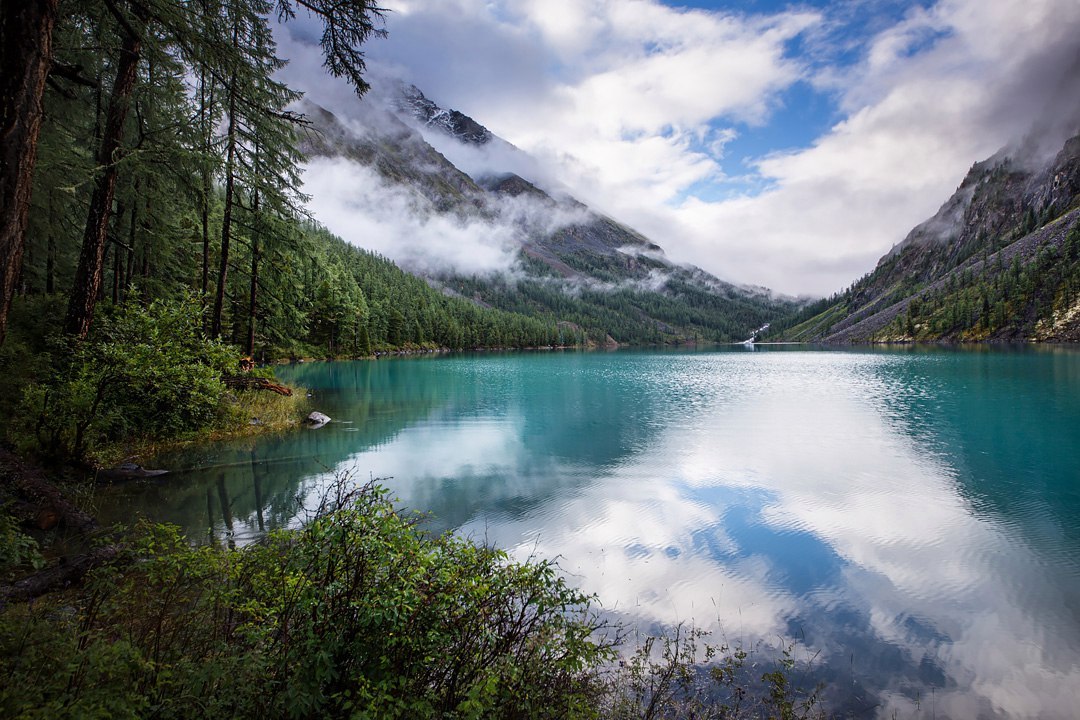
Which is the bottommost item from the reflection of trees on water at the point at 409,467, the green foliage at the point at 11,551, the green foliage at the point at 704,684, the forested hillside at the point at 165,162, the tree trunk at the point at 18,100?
the green foliage at the point at 704,684

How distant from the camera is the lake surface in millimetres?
7613

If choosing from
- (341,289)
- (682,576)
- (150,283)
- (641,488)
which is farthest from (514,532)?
(341,289)

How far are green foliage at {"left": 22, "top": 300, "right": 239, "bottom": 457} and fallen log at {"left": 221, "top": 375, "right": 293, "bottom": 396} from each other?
3417 mm

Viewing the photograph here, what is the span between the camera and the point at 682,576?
31.8 feet

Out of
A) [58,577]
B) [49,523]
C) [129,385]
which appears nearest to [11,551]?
[58,577]

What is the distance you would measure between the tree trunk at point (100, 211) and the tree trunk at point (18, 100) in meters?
10.5

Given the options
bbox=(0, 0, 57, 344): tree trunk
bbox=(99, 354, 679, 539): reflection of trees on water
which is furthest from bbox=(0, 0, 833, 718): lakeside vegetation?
bbox=(99, 354, 679, 539): reflection of trees on water

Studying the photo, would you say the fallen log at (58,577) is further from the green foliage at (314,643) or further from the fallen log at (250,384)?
the fallen log at (250,384)

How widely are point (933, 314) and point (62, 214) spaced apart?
673 ft

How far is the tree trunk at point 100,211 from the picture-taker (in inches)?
492

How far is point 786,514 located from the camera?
13625 millimetres

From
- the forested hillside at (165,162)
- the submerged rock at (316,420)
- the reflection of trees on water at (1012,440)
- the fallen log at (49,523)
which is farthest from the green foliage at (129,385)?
the reflection of trees on water at (1012,440)

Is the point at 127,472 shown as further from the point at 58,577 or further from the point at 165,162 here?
the point at 58,577

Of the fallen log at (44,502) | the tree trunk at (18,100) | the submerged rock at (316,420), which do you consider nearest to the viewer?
the tree trunk at (18,100)
